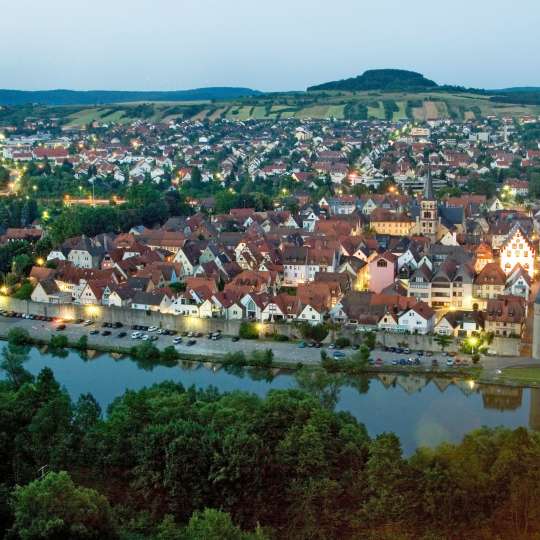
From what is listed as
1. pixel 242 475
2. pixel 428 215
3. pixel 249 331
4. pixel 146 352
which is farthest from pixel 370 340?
pixel 428 215

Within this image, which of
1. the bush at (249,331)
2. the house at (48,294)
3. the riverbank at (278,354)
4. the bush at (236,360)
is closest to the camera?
the riverbank at (278,354)

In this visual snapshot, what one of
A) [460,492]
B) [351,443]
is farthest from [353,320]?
[460,492]

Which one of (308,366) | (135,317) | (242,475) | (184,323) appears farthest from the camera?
(135,317)

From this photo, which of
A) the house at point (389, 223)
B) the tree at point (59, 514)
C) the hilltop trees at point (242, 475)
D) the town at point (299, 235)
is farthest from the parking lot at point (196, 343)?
the house at point (389, 223)

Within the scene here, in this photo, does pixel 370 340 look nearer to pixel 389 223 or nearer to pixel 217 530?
pixel 217 530

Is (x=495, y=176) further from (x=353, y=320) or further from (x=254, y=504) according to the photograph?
(x=254, y=504)

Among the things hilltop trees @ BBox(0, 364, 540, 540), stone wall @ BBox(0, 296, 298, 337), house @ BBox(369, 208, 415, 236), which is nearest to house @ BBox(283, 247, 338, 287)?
stone wall @ BBox(0, 296, 298, 337)

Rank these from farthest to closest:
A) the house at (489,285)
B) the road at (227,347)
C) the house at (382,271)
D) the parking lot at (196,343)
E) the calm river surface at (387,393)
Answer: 1. the house at (382,271)
2. the house at (489,285)
3. the parking lot at (196,343)
4. the road at (227,347)
5. the calm river surface at (387,393)

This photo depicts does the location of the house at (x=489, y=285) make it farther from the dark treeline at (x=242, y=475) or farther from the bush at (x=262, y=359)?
the dark treeline at (x=242, y=475)
